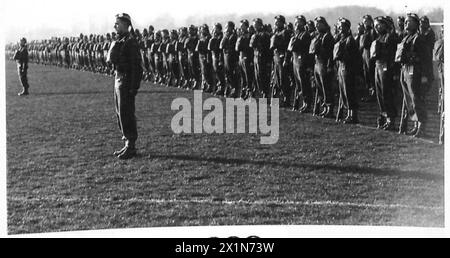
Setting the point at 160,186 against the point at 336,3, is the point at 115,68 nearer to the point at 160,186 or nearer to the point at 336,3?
the point at 160,186

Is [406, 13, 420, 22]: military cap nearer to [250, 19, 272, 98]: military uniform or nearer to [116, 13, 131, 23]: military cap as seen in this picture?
[250, 19, 272, 98]: military uniform

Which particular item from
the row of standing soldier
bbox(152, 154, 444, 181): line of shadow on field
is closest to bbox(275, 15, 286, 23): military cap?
the row of standing soldier

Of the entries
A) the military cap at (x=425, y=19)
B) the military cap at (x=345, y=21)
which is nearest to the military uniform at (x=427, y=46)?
the military cap at (x=425, y=19)

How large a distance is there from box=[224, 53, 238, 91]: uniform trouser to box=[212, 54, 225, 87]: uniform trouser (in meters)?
0.06

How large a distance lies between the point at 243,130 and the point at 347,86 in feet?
5.15

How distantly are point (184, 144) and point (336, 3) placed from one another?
246 centimetres

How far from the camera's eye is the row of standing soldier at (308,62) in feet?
31.8

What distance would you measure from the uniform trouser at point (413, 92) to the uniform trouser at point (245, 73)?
194cm

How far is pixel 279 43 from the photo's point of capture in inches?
413

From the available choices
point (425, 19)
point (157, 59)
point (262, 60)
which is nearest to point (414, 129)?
point (425, 19)

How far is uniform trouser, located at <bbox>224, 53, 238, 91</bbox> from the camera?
417 inches

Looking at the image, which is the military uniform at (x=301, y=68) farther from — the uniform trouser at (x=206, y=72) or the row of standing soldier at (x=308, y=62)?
the uniform trouser at (x=206, y=72)

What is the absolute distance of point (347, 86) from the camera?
1036 centimetres
